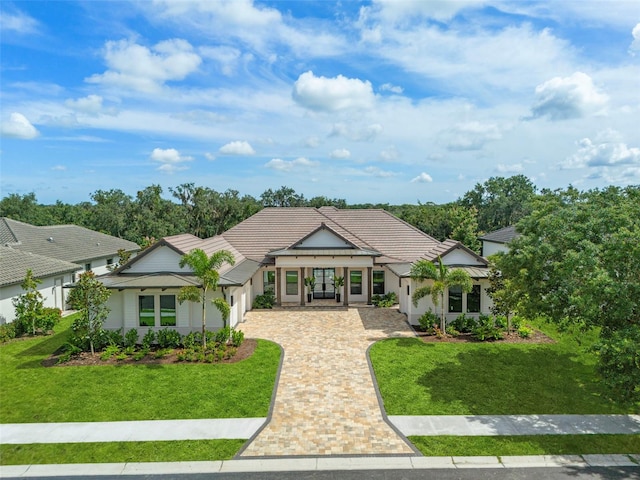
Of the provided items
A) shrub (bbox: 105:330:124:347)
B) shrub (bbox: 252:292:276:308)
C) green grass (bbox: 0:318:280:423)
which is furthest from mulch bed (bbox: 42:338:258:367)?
shrub (bbox: 252:292:276:308)

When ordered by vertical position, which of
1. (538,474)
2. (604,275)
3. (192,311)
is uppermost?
(604,275)

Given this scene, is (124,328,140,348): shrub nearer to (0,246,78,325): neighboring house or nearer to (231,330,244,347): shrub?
(231,330,244,347): shrub

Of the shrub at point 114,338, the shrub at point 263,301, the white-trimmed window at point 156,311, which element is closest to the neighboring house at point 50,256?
the shrub at point 114,338

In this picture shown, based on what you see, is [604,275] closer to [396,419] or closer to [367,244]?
[396,419]

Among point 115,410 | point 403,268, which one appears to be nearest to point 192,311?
point 115,410

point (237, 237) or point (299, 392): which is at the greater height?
point (237, 237)

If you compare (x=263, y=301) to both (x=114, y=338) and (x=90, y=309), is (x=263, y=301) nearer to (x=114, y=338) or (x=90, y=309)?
(x=114, y=338)

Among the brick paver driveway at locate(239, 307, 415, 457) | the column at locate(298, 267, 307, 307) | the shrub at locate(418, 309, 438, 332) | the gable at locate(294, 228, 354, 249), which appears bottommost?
the brick paver driveway at locate(239, 307, 415, 457)
